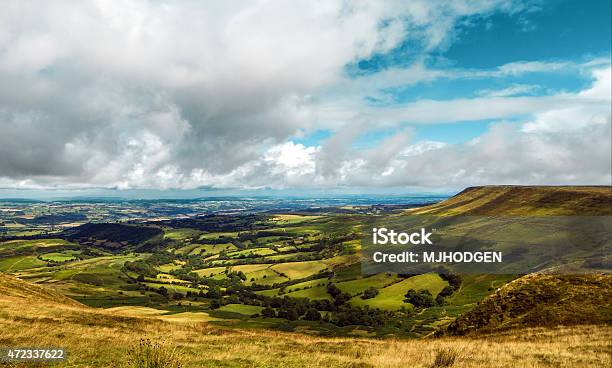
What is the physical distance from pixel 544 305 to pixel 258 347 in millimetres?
31638

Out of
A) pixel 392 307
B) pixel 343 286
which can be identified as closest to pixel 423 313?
pixel 392 307

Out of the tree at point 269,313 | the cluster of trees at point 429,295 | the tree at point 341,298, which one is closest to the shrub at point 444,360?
the tree at point 269,313

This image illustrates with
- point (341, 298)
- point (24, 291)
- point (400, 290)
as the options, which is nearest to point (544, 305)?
point (24, 291)

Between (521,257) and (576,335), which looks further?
(521,257)

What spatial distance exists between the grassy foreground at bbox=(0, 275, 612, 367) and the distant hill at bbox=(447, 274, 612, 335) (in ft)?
12.2

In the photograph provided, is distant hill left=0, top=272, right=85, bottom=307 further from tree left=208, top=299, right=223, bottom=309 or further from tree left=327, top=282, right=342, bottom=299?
tree left=327, top=282, right=342, bottom=299

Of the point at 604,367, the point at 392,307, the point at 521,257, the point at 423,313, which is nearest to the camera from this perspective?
the point at 604,367

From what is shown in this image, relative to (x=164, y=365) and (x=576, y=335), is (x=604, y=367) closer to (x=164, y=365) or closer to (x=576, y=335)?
Result: (x=576, y=335)

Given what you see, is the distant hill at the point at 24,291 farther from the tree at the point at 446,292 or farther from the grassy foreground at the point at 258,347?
the tree at the point at 446,292

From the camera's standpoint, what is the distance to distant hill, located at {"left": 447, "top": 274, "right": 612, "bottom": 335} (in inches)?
1427

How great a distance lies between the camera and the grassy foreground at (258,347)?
21469mm

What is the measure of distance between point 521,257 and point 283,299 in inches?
4507

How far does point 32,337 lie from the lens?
24.0 m

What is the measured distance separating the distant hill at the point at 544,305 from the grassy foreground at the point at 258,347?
373cm
